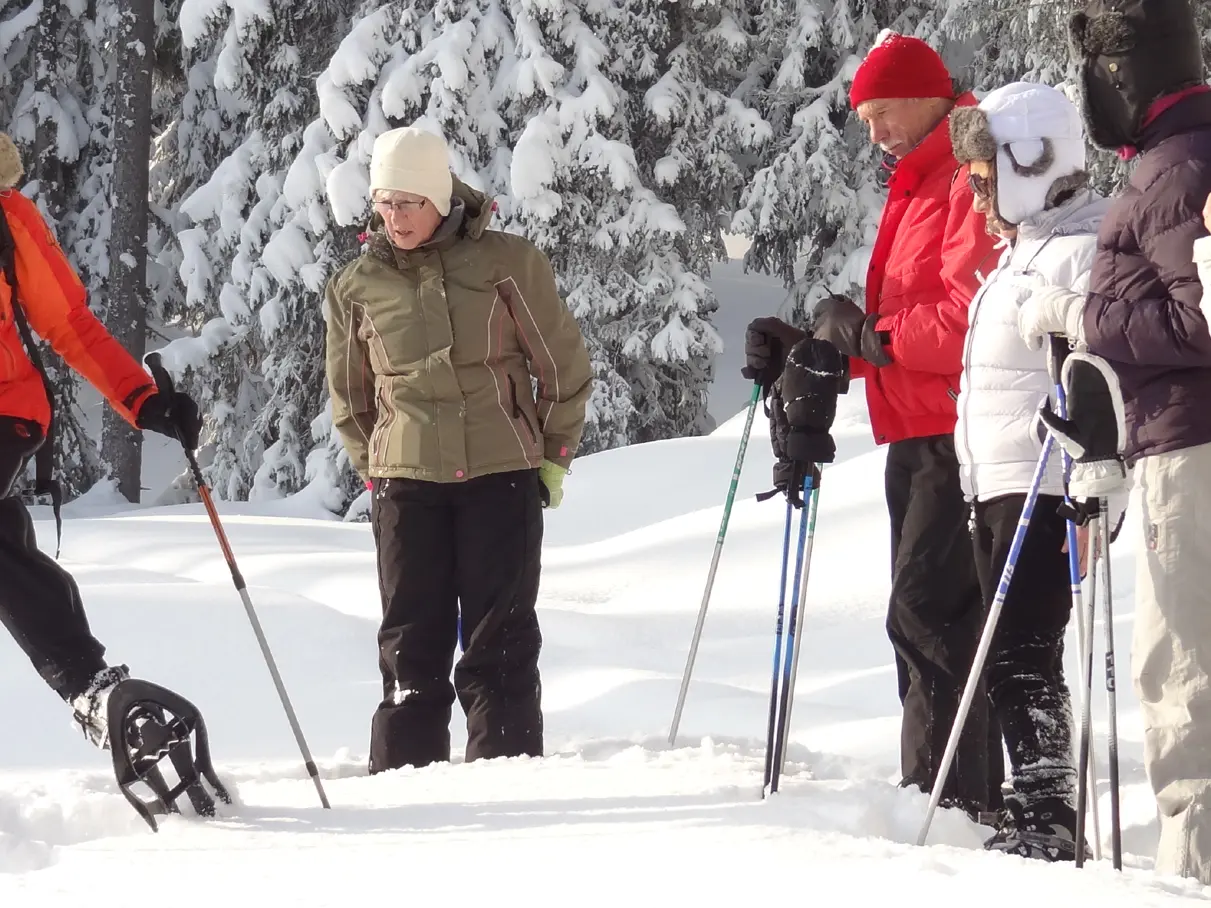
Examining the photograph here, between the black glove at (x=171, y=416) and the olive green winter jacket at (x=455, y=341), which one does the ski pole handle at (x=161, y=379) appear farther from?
the olive green winter jacket at (x=455, y=341)

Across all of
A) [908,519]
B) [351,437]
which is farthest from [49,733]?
[908,519]

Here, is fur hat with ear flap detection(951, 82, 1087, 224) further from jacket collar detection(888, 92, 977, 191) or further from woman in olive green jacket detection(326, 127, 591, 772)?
woman in olive green jacket detection(326, 127, 591, 772)

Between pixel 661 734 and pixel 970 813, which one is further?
pixel 661 734

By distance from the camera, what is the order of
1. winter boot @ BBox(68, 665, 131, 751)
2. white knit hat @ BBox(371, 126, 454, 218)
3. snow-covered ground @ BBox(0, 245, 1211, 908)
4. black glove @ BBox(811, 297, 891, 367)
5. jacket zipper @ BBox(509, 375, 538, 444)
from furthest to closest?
jacket zipper @ BBox(509, 375, 538, 444), white knit hat @ BBox(371, 126, 454, 218), black glove @ BBox(811, 297, 891, 367), winter boot @ BBox(68, 665, 131, 751), snow-covered ground @ BBox(0, 245, 1211, 908)

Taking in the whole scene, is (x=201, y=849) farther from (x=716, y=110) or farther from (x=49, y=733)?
(x=716, y=110)

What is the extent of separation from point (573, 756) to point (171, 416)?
4.73 feet

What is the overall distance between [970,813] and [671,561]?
4754 millimetres

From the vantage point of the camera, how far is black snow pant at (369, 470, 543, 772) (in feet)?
13.6

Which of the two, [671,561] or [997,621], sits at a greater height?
[997,621]

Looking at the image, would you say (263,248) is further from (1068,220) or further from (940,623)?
(1068,220)

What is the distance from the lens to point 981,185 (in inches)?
132

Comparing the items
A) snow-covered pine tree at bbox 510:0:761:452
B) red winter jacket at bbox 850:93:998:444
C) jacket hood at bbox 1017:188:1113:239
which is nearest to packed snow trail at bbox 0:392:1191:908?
red winter jacket at bbox 850:93:998:444

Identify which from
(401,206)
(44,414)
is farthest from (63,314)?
(401,206)

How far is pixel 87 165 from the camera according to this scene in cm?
1741
